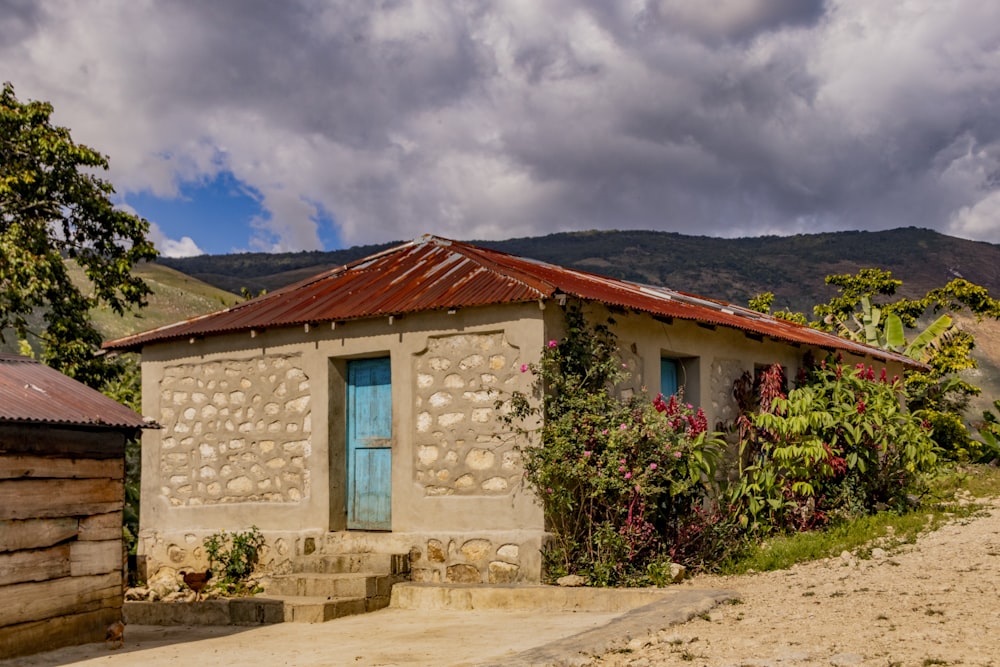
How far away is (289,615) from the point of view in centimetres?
865

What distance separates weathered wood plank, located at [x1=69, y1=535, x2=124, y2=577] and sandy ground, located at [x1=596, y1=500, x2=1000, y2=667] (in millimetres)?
3602

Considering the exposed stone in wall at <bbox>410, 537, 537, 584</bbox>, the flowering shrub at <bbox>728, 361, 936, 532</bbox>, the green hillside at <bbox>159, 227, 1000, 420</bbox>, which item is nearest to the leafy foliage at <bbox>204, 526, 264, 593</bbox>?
the exposed stone in wall at <bbox>410, 537, 537, 584</bbox>

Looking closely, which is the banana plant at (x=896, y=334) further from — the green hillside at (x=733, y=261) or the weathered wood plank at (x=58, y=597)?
the green hillside at (x=733, y=261)

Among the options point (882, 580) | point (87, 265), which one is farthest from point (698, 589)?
point (87, 265)

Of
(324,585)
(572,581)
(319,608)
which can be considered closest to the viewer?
(319,608)

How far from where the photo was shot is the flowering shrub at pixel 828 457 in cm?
1055

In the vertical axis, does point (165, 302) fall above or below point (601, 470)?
above

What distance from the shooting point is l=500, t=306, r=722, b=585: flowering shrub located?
8.85 metres

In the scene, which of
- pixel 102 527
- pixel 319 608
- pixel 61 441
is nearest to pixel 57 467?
pixel 61 441

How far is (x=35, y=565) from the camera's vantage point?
6465 mm

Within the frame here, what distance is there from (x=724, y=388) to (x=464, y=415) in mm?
3789

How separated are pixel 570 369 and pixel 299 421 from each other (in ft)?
10.2

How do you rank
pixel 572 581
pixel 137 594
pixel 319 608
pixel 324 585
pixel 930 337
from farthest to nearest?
pixel 930 337, pixel 137 594, pixel 324 585, pixel 572 581, pixel 319 608

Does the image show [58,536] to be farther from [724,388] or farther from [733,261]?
[733,261]
